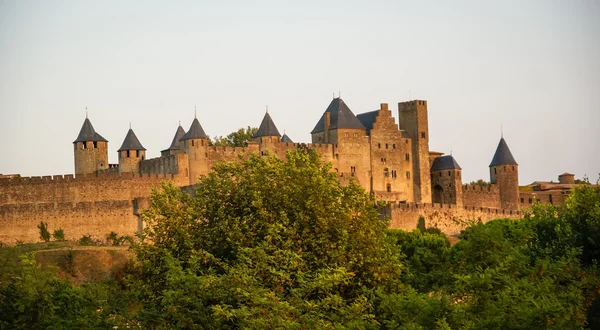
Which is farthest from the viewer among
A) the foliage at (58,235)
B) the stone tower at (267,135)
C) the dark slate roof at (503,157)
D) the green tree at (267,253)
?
the dark slate roof at (503,157)

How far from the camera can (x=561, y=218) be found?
46.8 meters

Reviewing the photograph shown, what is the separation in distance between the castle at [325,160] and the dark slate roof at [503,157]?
94 mm

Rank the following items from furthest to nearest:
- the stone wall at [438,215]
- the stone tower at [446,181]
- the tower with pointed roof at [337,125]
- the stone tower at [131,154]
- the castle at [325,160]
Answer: the stone tower at [446,181], the tower with pointed roof at [337,125], the stone tower at [131,154], the stone wall at [438,215], the castle at [325,160]

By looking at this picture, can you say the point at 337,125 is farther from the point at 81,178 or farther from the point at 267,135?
the point at 81,178

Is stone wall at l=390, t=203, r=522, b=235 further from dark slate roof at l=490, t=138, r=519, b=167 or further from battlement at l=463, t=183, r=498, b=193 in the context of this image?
dark slate roof at l=490, t=138, r=519, b=167

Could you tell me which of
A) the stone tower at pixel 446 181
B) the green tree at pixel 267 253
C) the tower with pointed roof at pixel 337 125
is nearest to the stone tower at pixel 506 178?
the stone tower at pixel 446 181

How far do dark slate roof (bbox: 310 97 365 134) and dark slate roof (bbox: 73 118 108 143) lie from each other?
1459cm

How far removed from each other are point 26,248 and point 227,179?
741 inches

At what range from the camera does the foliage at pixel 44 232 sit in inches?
2277

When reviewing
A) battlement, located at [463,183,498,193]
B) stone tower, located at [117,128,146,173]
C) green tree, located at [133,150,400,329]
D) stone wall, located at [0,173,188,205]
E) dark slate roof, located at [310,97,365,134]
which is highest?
dark slate roof, located at [310,97,365,134]

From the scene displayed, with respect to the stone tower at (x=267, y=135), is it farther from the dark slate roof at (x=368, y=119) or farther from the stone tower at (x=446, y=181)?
the stone tower at (x=446, y=181)

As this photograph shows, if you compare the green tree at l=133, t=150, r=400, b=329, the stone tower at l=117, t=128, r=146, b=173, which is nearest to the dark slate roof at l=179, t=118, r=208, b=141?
the stone tower at l=117, t=128, r=146, b=173

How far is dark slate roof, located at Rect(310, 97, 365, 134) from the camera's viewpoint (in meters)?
74.7

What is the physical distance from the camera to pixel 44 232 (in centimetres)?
5819
